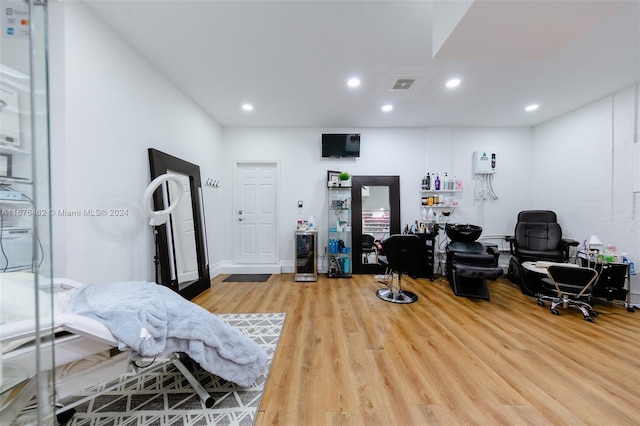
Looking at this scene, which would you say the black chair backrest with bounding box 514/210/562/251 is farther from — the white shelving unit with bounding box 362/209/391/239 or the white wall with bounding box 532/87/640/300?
the white shelving unit with bounding box 362/209/391/239

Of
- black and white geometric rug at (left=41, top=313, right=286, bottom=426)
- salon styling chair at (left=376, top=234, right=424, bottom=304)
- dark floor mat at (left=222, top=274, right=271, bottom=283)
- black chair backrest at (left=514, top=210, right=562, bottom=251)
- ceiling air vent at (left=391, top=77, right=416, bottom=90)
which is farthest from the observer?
dark floor mat at (left=222, top=274, right=271, bottom=283)

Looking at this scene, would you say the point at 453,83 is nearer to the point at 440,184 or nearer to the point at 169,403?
the point at 440,184

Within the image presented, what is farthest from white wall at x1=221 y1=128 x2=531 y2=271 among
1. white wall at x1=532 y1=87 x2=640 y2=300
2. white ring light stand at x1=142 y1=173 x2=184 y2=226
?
white ring light stand at x1=142 y1=173 x2=184 y2=226

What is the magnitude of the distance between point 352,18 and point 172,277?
328 cm

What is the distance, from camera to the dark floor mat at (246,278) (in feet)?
13.1

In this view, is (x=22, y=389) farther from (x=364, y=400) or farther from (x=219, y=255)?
(x=219, y=255)

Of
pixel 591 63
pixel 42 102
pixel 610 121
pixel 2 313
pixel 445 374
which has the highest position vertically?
pixel 591 63

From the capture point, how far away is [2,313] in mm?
931

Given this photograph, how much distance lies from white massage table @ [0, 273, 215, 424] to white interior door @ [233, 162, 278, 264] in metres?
2.97

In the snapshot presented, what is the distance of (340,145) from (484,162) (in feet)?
9.22

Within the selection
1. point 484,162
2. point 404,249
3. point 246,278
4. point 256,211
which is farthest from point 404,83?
point 246,278

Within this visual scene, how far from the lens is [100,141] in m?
1.98

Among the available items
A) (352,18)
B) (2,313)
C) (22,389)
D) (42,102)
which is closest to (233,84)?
(352,18)

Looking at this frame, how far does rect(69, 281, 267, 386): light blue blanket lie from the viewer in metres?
1.17
